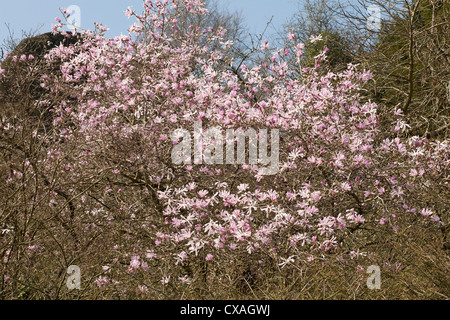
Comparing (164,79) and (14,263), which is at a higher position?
(164,79)

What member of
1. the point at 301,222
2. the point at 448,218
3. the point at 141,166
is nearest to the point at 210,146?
the point at 141,166

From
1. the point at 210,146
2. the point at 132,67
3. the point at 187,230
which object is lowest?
the point at 187,230

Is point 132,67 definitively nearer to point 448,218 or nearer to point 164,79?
point 164,79

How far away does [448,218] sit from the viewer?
20.5 ft

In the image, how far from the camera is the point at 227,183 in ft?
18.0

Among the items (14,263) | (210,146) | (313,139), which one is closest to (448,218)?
(313,139)

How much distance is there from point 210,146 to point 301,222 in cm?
127

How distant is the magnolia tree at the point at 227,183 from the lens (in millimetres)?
4711

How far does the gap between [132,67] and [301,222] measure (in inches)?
136

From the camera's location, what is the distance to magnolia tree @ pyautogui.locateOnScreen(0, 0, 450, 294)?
4711mm
